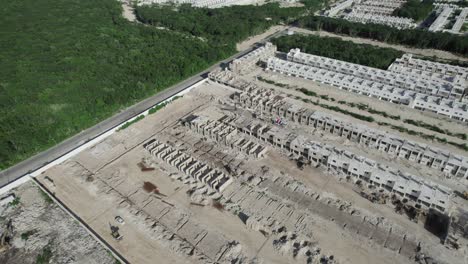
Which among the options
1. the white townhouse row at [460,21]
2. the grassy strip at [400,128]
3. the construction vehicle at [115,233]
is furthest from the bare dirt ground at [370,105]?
the white townhouse row at [460,21]

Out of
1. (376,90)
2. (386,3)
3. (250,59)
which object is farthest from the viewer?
(386,3)

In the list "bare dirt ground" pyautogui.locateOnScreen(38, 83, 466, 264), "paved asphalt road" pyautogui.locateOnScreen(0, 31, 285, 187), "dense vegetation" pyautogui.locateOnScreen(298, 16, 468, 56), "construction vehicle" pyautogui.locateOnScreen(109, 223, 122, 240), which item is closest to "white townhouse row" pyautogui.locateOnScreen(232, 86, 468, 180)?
"bare dirt ground" pyautogui.locateOnScreen(38, 83, 466, 264)

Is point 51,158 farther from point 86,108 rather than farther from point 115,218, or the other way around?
point 115,218

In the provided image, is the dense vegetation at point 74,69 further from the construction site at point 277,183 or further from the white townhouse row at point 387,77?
the white townhouse row at point 387,77

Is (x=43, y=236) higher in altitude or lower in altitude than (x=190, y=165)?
lower

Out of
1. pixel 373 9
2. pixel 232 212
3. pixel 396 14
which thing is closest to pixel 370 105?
pixel 232 212

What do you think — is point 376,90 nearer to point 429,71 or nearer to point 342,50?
point 429,71
